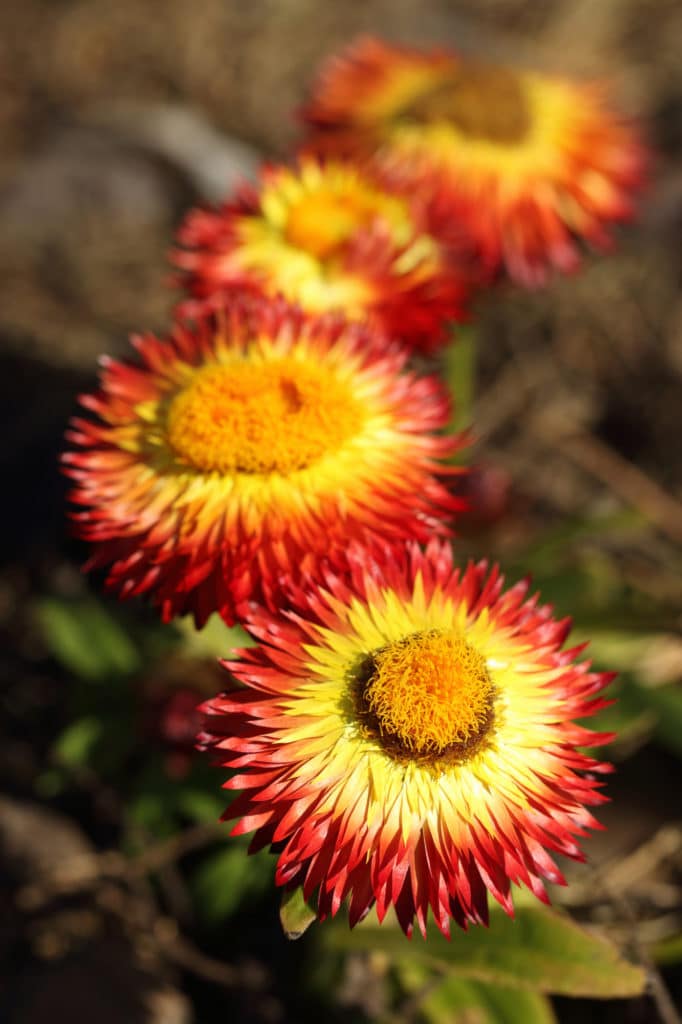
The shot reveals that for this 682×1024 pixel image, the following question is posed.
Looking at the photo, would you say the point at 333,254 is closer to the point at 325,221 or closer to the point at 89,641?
the point at 325,221

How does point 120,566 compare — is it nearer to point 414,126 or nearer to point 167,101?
point 414,126

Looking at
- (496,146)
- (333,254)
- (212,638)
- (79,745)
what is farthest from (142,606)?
(496,146)

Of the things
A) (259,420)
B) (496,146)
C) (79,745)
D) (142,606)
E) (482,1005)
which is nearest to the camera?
(259,420)

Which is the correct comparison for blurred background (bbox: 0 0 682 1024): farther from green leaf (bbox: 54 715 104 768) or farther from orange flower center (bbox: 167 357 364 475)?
orange flower center (bbox: 167 357 364 475)

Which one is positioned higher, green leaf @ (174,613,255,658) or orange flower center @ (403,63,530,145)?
orange flower center @ (403,63,530,145)

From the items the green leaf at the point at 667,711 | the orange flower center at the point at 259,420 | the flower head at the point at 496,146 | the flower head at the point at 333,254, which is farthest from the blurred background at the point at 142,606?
the orange flower center at the point at 259,420

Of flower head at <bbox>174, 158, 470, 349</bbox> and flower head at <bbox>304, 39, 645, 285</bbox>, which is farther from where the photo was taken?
flower head at <bbox>304, 39, 645, 285</bbox>

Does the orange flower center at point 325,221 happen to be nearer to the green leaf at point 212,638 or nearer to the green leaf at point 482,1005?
the green leaf at point 212,638

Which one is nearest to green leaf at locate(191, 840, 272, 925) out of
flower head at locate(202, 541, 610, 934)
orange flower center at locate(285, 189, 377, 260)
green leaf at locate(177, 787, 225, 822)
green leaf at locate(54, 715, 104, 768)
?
green leaf at locate(177, 787, 225, 822)
